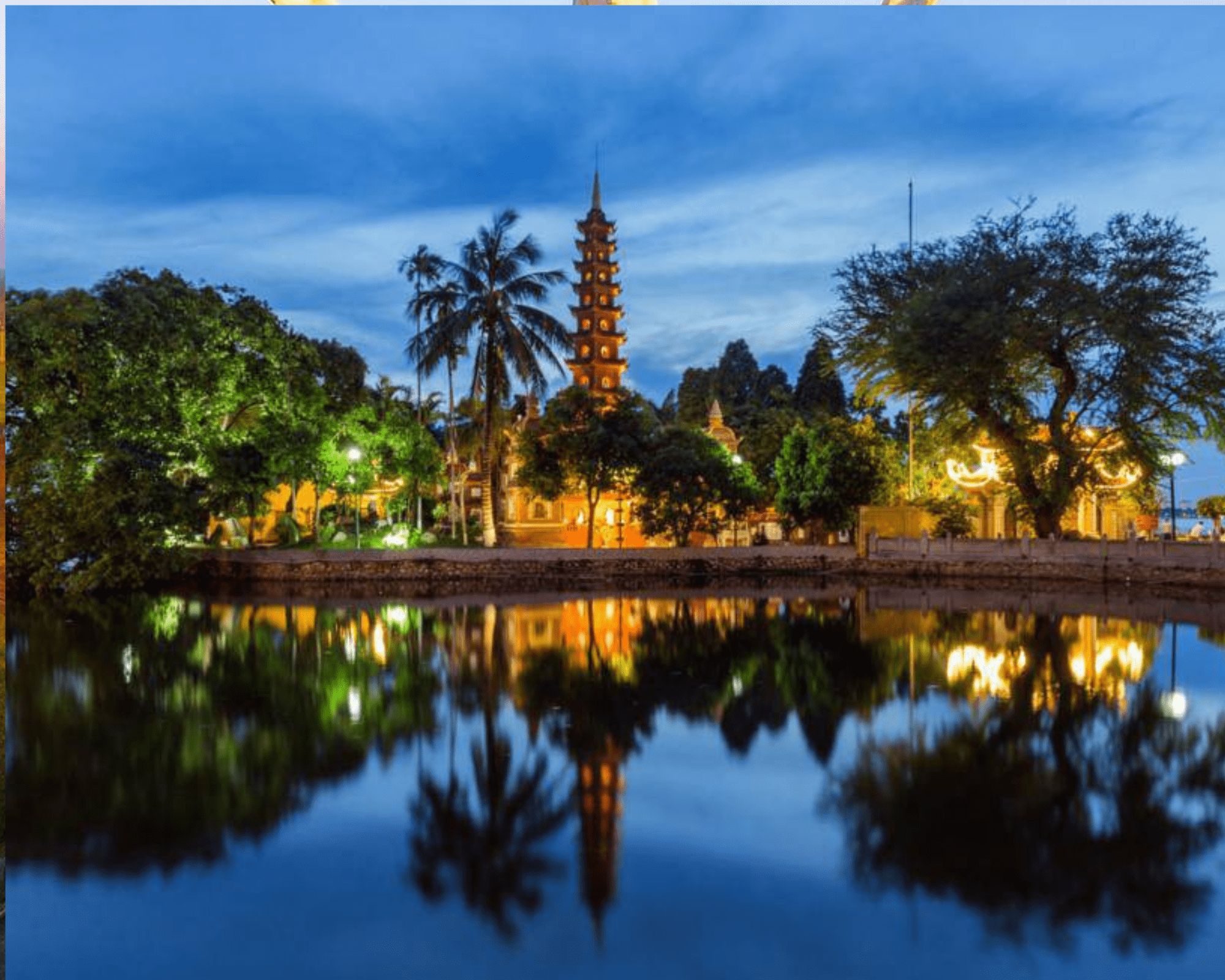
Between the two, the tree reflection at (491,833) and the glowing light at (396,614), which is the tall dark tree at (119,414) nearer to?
the glowing light at (396,614)

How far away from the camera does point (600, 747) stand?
23.2 feet

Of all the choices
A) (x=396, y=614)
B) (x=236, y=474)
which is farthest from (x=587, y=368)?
(x=396, y=614)

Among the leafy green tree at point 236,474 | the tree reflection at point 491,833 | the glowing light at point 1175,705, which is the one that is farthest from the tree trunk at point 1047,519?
the tree reflection at point 491,833

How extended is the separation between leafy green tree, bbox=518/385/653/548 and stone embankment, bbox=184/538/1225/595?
6.41 feet

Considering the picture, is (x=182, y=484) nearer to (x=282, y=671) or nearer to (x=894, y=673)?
(x=282, y=671)

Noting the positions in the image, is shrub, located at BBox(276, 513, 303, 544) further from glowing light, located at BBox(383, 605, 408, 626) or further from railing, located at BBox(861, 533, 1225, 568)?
railing, located at BBox(861, 533, 1225, 568)

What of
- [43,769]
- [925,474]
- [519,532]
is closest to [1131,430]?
[925,474]

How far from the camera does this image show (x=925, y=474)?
2989 cm

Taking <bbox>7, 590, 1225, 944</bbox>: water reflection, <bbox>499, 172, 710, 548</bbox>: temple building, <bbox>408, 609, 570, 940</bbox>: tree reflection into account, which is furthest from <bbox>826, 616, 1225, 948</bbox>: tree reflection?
<bbox>499, 172, 710, 548</bbox>: temple building

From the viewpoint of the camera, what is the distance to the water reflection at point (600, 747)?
15.1 ft

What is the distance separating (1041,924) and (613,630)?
999cm

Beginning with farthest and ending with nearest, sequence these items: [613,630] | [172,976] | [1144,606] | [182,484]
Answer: [182,484] → [1144,606] → [613,630] → [172,976]

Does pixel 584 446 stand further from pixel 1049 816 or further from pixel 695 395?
pixel 695 395

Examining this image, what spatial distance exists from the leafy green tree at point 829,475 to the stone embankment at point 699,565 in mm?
1989
